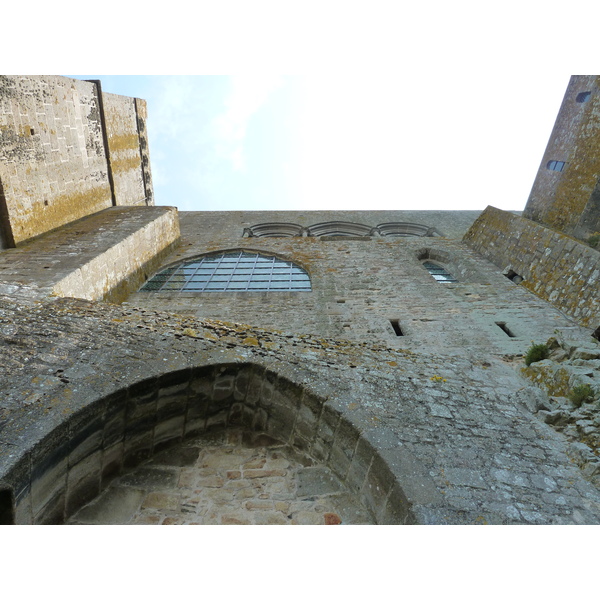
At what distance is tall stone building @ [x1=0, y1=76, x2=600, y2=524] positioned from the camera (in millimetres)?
2729

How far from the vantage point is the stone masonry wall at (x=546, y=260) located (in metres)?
6.11

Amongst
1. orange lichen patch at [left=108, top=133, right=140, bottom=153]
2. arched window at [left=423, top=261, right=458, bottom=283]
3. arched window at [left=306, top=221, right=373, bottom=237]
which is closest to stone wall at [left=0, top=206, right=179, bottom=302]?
orange lichen patch at [left=108, top=133, right=140, bottom=153]

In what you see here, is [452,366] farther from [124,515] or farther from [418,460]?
[124,515]

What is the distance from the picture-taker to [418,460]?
2.83 metres

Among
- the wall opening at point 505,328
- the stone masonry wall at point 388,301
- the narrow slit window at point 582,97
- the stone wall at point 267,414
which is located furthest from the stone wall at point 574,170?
the stone wall at point 267,414

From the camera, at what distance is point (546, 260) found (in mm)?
7285

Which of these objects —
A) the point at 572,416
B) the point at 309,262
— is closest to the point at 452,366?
the point at 572,416

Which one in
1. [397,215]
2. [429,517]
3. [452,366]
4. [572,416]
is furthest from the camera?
[397,215]

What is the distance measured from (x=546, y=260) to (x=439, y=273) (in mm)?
2019

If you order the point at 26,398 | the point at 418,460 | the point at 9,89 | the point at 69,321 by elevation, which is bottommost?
the point at 418,460

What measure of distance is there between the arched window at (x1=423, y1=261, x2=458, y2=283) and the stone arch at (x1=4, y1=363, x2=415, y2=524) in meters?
5.73

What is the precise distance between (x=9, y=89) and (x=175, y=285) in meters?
3.70

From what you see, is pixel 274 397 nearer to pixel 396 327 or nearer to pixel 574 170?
pixel 396 327

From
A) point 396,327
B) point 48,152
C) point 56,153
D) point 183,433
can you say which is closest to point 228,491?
point 183,433
